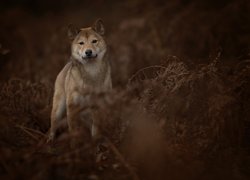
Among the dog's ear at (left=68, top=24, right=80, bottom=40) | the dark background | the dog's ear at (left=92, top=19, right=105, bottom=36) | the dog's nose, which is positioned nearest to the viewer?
the dark background

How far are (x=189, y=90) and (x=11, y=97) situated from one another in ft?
10.5

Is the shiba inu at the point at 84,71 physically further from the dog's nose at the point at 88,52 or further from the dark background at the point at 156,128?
the dark background at the point at 156,128

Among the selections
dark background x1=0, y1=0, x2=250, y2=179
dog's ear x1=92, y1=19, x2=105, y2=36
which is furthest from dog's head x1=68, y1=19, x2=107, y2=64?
dark background x1=0, y1=0, x2=250, y2=179

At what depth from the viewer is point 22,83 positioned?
8.74 meters

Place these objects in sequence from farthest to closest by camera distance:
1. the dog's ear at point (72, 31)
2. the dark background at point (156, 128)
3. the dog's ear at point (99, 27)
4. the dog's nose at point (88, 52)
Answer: the dog's ear at point (99, 27) → the dog's ear at point (72, 31) → the dog's nose at point (88, 52) → the dark background at point (156, 128)

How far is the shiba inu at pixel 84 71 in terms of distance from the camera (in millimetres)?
7816

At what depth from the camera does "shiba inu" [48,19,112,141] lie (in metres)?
7.82

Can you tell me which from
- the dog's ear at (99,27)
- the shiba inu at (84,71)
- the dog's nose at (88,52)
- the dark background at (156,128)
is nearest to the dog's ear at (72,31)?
the shiba inu at (84,71)

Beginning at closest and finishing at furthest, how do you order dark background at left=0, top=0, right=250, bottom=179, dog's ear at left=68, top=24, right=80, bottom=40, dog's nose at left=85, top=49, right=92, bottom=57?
dark background at left=0, top=0, right=250, bottom=179 → dog's nose at left=85, top=49, right=92, bottom=57 → dog's ear at left=68, top=24, right=80, bottom=40

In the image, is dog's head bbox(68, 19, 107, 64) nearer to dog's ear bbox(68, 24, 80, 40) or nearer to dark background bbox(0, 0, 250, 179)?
dog's ear bbox(68, 24, 80, 40)

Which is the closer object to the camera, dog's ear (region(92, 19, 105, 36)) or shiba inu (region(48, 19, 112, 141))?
shiba inu (region(48, 19, 112, 141))

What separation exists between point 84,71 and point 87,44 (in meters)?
0.47

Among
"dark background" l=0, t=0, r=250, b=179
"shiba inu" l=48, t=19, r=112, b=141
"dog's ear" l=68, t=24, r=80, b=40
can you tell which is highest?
"dog's ear" l=68, t=24, r=80, b=40

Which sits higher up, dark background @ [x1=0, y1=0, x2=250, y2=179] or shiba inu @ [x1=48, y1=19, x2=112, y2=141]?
shiba inu @ [x1=48, y1=19, x2=112, y2=141]
